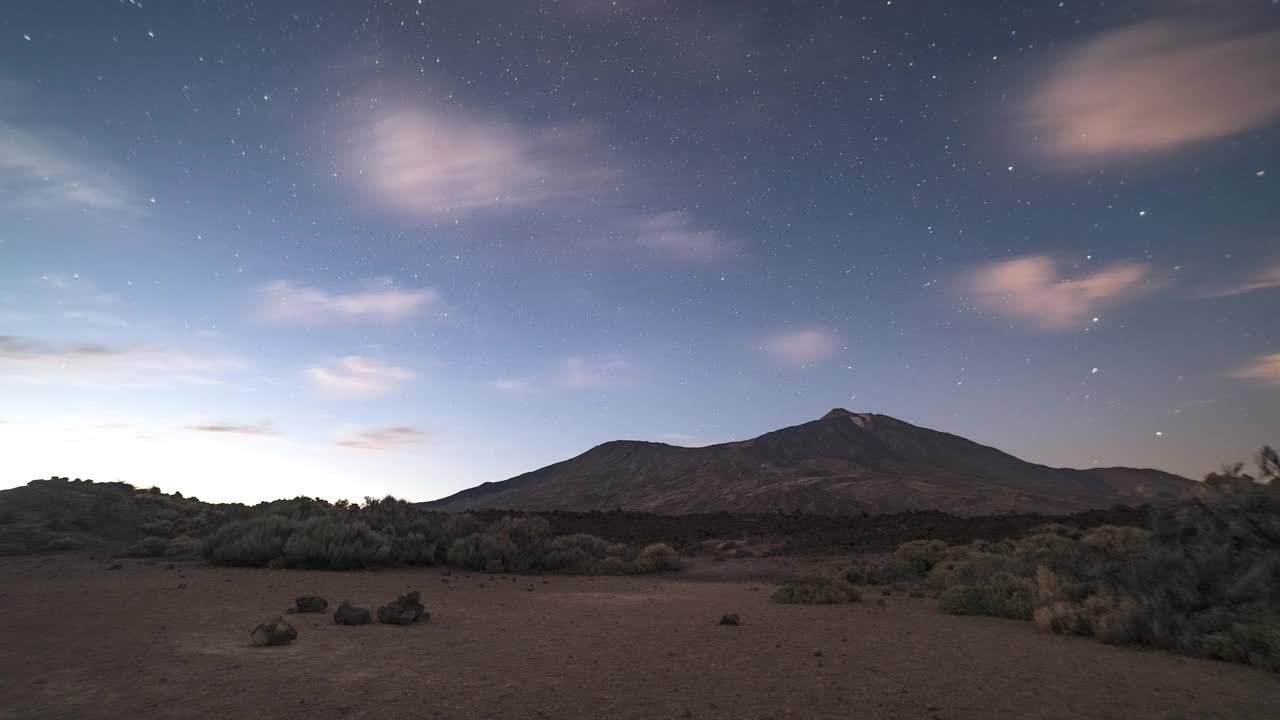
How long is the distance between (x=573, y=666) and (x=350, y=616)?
4.45 metres

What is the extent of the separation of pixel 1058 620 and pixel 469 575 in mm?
14405

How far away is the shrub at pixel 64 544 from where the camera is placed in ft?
61.5

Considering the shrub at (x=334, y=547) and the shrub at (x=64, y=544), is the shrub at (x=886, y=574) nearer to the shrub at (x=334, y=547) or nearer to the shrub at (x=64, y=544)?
the shrub at (x=334, y=547)

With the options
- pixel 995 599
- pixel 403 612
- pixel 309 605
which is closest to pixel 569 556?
pixel 309 605

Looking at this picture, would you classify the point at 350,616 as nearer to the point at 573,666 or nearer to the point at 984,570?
the point at 573,666

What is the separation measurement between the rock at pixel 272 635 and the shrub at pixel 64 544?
14.2 meters

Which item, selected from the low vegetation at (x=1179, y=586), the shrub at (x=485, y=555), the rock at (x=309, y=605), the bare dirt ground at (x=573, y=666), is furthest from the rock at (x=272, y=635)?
the shrub at (x=485, y=555)

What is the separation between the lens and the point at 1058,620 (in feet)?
35.5

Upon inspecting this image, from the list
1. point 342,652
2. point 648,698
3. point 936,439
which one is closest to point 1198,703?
point 648,698

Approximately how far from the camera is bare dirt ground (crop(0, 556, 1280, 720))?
6586 mm

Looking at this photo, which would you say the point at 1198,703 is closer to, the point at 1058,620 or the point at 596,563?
the point at 1058,620

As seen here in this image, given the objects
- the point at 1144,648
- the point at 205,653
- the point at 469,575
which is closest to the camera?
the point at 205,653

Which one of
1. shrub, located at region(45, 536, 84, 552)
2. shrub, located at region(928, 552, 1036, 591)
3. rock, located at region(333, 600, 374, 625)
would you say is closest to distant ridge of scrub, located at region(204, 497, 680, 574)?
shrub, located at region(45, 536, 84, 552)

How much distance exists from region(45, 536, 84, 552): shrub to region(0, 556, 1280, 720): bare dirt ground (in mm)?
6521
